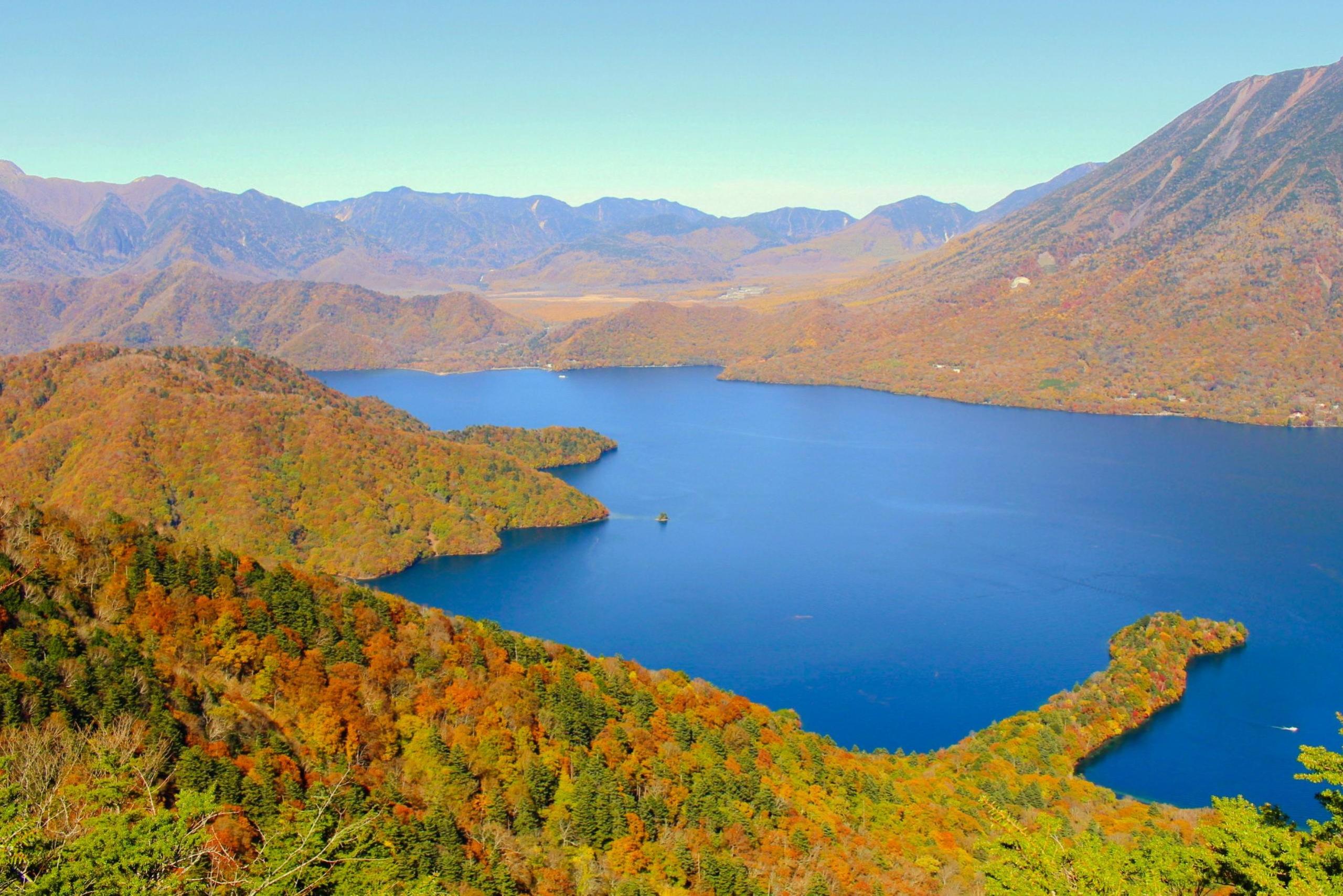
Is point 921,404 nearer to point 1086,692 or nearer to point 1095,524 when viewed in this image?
point 1095,524

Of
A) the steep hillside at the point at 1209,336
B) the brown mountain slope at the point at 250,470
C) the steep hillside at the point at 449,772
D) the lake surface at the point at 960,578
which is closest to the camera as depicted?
the steep hillside at the point at 449,772

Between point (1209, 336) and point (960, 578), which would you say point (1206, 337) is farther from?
point (960, 578)

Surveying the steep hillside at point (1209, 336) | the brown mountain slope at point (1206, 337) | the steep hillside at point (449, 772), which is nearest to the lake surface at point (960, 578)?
the steep hillside at point (449, 772)

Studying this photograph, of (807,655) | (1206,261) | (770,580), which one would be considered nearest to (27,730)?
(807,655)

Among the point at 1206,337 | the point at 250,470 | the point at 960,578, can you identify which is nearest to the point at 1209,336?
the point at 1206,337

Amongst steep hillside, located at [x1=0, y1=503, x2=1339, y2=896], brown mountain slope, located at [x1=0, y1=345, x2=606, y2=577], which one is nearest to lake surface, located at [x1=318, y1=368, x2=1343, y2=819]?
brown mountain slope, located at [x1=0, y1=345, x2=606, y2=577]

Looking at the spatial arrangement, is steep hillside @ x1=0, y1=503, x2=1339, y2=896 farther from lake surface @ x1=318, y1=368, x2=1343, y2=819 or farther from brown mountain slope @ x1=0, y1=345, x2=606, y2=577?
brown mountain slope @ x1=0, y1=345, x2=606, y2=577

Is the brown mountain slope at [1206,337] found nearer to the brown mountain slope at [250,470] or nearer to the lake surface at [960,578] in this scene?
the lake surface at [960,578]
